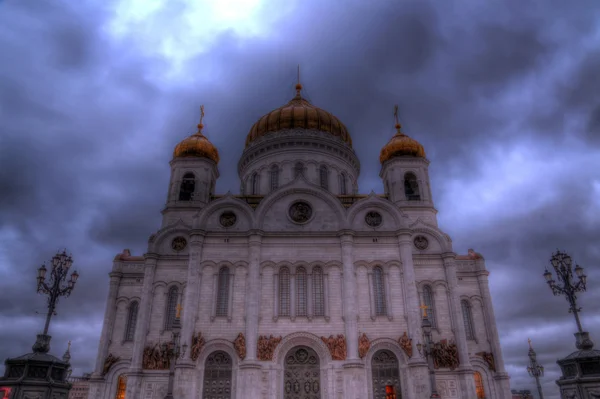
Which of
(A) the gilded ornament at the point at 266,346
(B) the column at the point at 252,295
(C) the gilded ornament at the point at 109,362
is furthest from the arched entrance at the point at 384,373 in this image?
(C) the gilded ornament at the point at 109,362

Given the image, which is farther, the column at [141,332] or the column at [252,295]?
the column at [141,332]

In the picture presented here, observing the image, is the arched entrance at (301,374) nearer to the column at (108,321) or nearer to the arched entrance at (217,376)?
the arched entrance at (217,376)

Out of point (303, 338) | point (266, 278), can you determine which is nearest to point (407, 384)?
point (303, 338)

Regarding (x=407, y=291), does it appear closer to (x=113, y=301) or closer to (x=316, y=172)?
(x=316, y=172)

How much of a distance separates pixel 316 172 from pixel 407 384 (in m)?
16.5

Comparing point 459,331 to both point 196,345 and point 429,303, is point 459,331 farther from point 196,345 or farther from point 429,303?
point 196,345

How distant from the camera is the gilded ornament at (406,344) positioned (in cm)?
2239

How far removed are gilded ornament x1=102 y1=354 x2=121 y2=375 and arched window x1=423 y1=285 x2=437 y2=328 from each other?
1884 centimetres

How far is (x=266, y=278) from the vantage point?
2444 cm

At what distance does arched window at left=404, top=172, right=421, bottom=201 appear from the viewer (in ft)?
97.8

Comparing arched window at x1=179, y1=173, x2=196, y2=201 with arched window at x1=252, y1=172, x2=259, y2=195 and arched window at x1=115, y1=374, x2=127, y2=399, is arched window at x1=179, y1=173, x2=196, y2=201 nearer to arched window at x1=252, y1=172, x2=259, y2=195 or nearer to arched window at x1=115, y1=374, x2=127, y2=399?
arched window at x1=252, y1=172, x2=259, y2=195

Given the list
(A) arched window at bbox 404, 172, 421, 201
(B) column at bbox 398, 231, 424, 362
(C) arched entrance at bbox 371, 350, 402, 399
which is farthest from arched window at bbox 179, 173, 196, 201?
(C) arched entrance at bbox 371, 350, 402, 399

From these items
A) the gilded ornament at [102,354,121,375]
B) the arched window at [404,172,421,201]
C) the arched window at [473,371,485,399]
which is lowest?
the arched window at [473,371,485,399]

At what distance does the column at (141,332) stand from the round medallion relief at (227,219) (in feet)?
15.7
